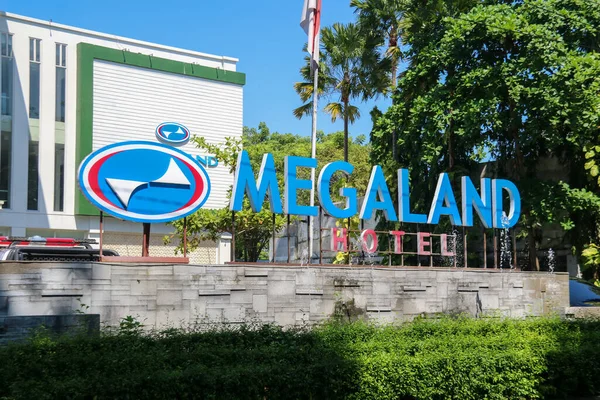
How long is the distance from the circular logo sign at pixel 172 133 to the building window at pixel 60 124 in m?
4.68

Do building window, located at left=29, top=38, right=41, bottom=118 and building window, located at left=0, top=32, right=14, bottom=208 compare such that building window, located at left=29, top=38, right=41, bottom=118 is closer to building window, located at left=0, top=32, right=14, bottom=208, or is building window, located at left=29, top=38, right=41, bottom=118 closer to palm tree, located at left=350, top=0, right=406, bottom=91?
building window, located at left=0, top=32, right=14, bottom=208

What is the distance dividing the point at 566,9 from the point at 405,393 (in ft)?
62.3

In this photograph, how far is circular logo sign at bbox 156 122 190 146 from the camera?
115 ft

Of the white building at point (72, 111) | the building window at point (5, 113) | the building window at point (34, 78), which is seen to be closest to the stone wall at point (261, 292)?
the white building at point (72, 111)

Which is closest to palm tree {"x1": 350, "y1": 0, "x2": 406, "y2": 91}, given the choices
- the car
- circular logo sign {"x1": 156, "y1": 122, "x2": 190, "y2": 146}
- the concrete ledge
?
circular logo sign {"x1": 156, "y1": 122, "x2": 190, "y2": 146}

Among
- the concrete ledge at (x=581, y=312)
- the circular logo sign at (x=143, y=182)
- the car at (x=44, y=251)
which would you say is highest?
the circular logo sign at (x=143, y=182)

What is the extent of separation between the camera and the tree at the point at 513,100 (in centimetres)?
2327

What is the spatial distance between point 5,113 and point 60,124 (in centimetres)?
248

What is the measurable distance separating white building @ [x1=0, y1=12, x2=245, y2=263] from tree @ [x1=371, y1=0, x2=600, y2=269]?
42.1 ft

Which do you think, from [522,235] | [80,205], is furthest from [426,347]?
[80,205]

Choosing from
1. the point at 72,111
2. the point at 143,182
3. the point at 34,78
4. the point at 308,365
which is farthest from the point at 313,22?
the point at 308,365

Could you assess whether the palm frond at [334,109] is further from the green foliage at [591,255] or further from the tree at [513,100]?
the green foliage at [591,255]

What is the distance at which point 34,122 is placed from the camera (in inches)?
1271

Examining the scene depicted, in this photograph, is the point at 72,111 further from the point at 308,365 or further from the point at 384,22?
the point at 308,365
